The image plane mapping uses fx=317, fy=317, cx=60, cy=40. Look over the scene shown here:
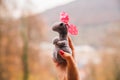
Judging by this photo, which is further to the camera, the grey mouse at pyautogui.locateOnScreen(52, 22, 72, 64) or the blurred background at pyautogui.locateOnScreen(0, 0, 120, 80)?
the blurred background at pyautogui.locateOnScreen(0, 0, 120, 80)

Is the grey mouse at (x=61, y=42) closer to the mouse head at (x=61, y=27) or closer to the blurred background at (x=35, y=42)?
the mouse head at (x=61, y=27)

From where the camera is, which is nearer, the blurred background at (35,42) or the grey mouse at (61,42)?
the grey mouse at (61,42)

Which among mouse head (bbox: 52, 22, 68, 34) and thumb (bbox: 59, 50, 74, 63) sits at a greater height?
mouse head (bbox: 52, 22, 68, 34)

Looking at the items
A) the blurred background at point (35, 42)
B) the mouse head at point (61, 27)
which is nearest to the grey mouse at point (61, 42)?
the mouse head at point (61, 27)

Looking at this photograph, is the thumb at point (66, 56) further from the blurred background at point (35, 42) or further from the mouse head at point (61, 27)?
the blurred background at point (35, 42)

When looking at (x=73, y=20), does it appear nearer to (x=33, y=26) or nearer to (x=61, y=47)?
(x=33, y=26)

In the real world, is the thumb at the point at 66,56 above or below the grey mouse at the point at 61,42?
below

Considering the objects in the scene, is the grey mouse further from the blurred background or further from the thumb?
the blurred background

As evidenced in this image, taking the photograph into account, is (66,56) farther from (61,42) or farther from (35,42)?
(35,42)

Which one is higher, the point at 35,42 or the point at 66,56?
the point at 35,42

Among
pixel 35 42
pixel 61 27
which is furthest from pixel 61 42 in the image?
pixel 35 42

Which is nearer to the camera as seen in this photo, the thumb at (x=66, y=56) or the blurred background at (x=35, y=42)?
the thumb at (x=66, y=56)


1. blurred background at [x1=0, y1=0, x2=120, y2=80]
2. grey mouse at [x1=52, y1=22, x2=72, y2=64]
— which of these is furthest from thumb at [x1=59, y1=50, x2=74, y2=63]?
blurred background at [x1=0, y1=0, x2=120, y2=80]

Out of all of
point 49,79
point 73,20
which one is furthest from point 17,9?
point 49,79
